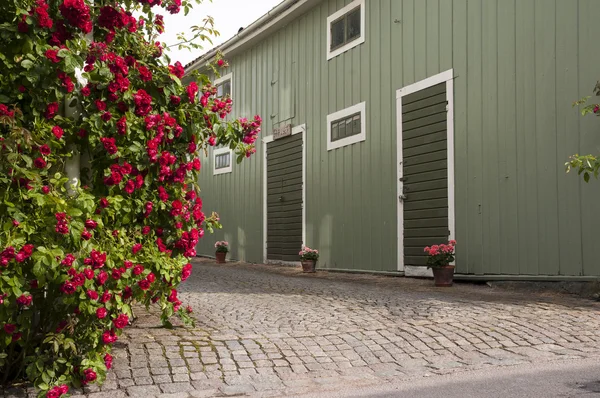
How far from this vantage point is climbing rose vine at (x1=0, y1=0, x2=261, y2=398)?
3.84 m

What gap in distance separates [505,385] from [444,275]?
5.27 m

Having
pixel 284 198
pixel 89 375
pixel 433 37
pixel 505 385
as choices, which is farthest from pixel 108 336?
pixel 284 198

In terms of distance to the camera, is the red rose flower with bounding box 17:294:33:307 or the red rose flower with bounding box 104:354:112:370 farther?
the red rose flower with bounding box 104:354:112:370

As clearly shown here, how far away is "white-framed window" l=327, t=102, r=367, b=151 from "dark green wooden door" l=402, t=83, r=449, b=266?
1286 mm

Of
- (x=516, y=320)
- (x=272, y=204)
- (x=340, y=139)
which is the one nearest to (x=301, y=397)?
(x=516, y=320)

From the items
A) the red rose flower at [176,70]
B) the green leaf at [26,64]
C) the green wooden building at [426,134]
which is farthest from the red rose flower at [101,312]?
the green wooden building at [426,134]

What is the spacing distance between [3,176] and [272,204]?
12.2 metres

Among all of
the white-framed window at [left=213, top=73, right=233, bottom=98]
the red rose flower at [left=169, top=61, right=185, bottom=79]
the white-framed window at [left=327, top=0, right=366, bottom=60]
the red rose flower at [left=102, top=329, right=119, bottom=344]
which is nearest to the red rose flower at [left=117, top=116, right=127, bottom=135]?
the red rose flower at [left=169, top=61, right=185, bottom=79]

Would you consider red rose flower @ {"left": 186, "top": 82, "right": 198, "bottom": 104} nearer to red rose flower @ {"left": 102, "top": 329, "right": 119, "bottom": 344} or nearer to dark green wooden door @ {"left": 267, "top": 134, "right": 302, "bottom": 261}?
red rose flower @ {"left": 102, "top": 329, "right": 119, "bottom": 344}

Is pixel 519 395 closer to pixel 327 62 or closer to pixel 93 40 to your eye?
pixel 93 40

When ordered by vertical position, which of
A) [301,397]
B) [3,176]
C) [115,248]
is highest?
[3,176]

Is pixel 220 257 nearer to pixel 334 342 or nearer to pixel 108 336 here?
pixel 334 342

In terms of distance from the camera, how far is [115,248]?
419cm

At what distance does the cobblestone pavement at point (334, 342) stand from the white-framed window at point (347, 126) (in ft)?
17.1
